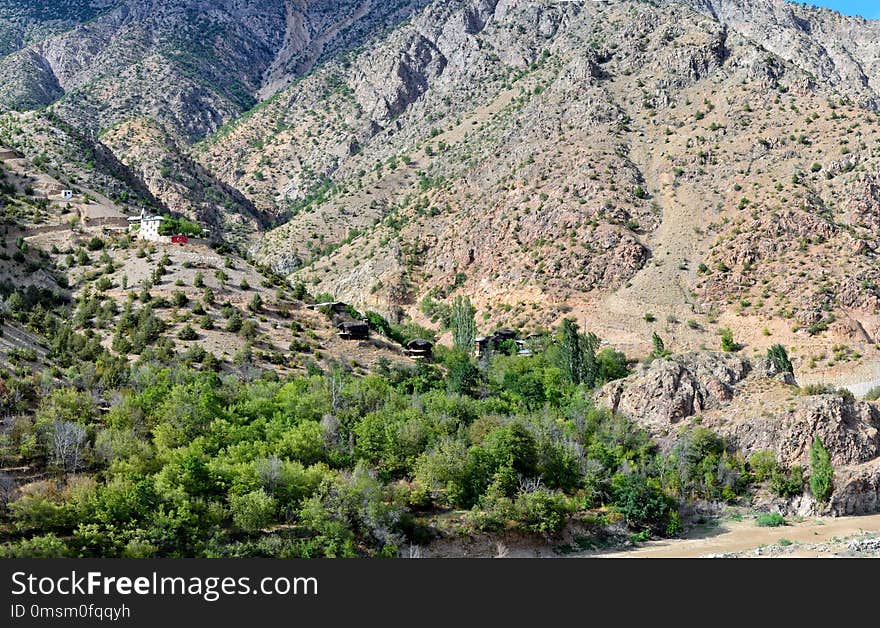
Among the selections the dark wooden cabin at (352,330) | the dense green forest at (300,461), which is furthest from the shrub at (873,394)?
the dark wooden cabin at (352,330)

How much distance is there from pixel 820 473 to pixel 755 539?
830 centimetres

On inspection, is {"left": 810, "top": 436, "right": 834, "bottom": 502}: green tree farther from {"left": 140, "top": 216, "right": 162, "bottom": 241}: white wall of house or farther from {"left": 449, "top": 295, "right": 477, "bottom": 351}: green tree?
{"left": 140, "top": 216, "right": 162, "bottom": 241}: white wall of house

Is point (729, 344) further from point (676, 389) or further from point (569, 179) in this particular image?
point (569, 179)

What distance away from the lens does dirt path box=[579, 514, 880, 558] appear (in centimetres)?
4484

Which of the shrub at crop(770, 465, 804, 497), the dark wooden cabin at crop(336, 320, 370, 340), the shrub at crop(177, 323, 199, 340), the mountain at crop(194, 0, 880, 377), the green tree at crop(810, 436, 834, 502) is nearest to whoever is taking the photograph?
the green tree at crop(810, 436, 834, 502)

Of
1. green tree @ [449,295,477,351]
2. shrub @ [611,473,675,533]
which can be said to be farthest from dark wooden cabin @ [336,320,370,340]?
shrub @ [611,473,675,533]

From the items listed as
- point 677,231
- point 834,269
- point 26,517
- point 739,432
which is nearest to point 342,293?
point 677,231

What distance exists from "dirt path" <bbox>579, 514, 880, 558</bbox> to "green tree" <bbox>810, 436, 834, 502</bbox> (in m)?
1.56

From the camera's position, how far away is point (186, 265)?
277 feet

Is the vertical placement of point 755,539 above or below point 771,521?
below

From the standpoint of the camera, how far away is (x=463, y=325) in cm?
9219

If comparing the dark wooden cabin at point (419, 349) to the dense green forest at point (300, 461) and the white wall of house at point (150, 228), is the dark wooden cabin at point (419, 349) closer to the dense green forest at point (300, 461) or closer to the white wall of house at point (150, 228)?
the dense green forest at point (300, 461)

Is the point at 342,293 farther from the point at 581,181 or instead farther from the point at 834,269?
the point at 834,269

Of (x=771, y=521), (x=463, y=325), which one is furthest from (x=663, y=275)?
(x=771, y=521)
